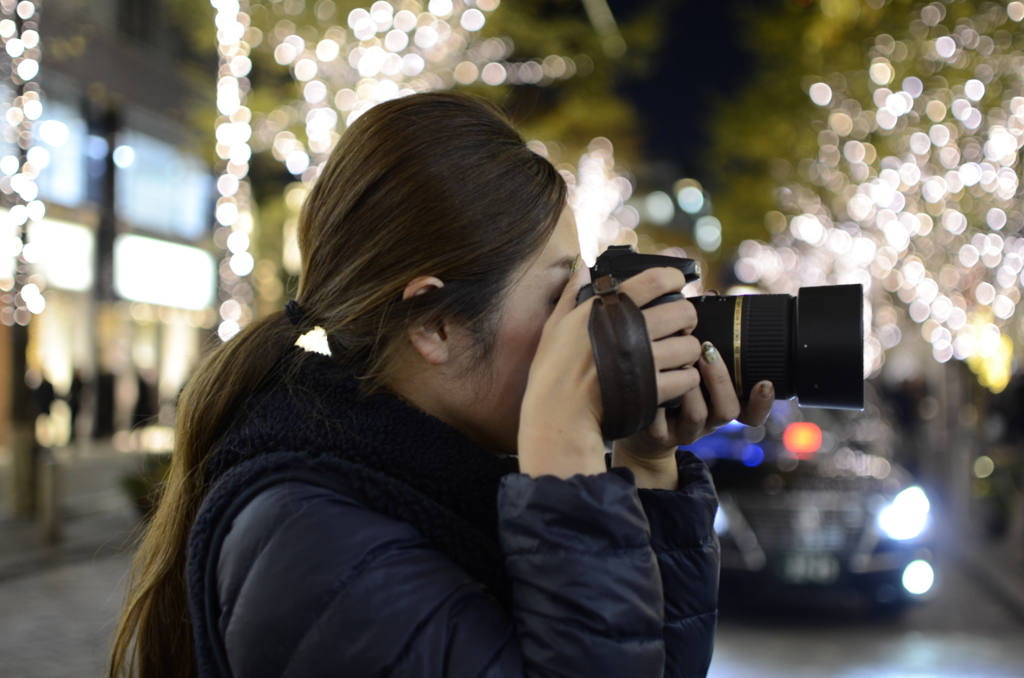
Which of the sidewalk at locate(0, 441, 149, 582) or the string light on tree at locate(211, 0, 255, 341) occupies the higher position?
the string light on tree at locate(211, 0, 255, 341)

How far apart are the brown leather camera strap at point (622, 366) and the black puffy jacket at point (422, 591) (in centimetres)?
7

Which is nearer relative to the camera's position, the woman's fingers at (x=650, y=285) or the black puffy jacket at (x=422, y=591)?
the black puffy jacket at (x=422, y=591)

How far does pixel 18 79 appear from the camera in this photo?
23.2 ft

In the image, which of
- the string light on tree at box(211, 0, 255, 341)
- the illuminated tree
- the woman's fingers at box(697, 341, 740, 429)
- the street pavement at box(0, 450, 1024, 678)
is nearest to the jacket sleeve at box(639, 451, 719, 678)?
the woman's fingers at box(697, 341, 740, 429)

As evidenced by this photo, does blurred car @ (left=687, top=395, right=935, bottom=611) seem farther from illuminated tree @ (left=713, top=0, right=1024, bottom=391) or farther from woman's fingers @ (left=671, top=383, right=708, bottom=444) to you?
illuminated tree @ (left=713, top=0, right=1024, bottom=391)

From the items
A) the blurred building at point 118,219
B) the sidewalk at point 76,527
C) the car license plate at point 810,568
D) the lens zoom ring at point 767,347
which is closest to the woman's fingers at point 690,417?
the lens zoom ring at point 767,347

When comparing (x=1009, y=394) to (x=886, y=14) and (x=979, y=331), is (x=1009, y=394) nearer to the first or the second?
(x=886, y=14)

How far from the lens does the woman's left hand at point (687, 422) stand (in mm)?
1420

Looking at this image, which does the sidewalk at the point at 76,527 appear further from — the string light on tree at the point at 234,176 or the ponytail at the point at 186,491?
the ponytail at the point at 186,491

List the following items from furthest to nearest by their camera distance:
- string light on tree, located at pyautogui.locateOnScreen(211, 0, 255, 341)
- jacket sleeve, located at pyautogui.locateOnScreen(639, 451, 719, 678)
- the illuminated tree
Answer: the illuminated tree
string light on tree, located at pyautogui.locateOnScreen(211, 0, 255, 341)
jacket sleeve, located at pyautogui.locateOnScreen(639, 451, 719, 678)

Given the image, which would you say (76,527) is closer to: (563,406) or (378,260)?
(378,260)

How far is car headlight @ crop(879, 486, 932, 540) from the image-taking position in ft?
18.0

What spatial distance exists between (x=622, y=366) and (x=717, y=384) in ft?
1.11

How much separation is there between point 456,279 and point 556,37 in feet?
39.8
